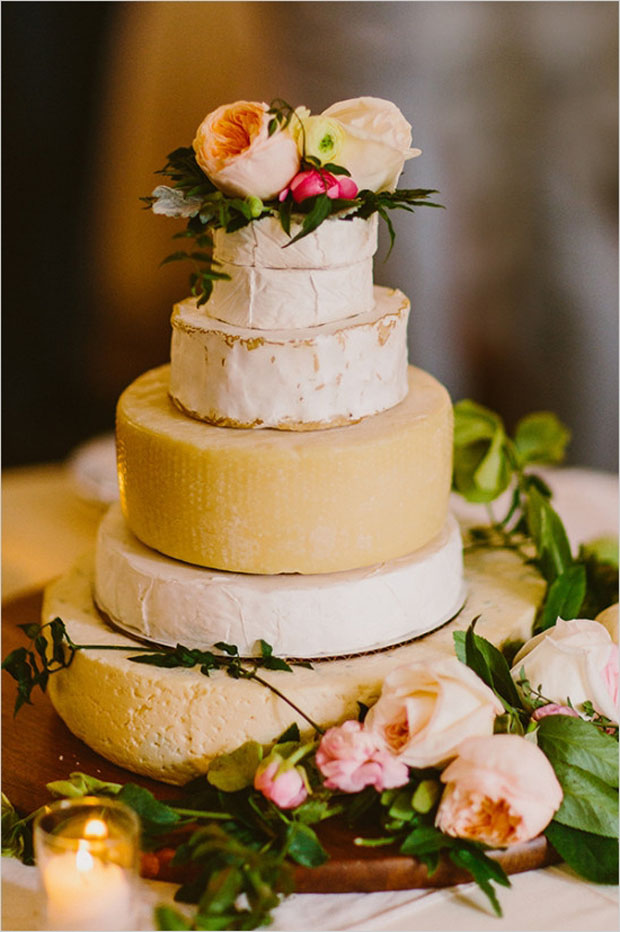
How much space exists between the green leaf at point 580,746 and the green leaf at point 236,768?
0.35 m

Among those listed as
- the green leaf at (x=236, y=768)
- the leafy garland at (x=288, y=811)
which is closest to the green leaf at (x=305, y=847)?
the leafy garland at (x=288, y=811)

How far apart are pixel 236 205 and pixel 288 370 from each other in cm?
22

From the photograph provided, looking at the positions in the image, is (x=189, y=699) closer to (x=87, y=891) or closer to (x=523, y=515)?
(x=87, y=891)

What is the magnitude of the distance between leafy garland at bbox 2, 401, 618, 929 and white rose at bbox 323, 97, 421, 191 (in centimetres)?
61

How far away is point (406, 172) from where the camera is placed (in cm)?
301

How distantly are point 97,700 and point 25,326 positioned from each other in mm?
2281

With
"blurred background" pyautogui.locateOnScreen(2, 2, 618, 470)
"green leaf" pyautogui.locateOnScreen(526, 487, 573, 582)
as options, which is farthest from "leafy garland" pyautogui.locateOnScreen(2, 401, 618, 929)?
"blurred background" pyautogui.locateOnScreen(2, 2, 618, 470)

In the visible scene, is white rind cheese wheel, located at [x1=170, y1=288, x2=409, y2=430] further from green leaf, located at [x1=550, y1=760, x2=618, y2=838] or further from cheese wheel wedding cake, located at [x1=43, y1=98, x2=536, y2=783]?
green leaf, located at [x1=550, y1=760, x2=618, y2=838]

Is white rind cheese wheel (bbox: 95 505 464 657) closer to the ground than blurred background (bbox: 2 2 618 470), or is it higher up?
closer to the ground

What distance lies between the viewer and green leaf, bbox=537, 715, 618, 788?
4.08 ft

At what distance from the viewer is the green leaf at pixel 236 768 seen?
4.14ft

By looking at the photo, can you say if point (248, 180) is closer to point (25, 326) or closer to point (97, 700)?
point (97, 700)

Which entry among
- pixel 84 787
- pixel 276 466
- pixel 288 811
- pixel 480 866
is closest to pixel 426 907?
pixel 480 866

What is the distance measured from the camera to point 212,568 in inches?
55.0
